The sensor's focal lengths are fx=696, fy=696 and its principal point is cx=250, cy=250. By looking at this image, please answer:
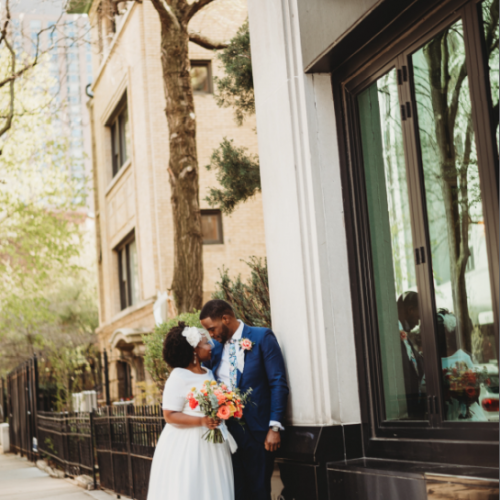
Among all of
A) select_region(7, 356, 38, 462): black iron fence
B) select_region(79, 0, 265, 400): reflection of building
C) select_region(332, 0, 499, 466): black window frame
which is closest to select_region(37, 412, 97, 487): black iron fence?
select_region(7, 356, 38, 462): black iron fence

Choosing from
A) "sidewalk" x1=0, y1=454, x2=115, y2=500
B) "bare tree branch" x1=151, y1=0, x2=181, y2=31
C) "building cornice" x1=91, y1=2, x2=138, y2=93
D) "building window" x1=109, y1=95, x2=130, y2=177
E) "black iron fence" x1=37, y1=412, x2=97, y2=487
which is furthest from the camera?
"building window" x1=109, y1=95, x2=130, y2=177

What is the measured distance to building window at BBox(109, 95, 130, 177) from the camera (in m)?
23.3

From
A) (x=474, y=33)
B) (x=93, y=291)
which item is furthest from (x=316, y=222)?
(x=93, y=291)

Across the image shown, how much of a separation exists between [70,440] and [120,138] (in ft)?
43.1

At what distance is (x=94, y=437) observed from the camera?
1159cm

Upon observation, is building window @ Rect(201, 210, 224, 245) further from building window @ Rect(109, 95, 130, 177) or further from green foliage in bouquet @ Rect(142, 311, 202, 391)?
green foliage in bouquet @ Rect(142, 311, 202, 391)

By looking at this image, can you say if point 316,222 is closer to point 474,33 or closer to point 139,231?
point 474,33

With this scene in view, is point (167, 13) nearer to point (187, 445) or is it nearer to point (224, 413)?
point (187, 445)

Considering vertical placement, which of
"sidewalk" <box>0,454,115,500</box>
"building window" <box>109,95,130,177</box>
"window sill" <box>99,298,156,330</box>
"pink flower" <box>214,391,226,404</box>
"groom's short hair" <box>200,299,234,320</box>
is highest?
"building window" <box>109,95,130,177</box>

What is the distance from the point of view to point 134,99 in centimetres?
2089

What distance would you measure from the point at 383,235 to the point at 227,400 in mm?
1596

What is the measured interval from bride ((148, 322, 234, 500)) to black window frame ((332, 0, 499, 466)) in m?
1.10

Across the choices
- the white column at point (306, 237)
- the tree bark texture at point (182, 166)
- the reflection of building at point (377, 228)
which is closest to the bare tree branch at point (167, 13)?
the tree bark texture at point (182, 166)

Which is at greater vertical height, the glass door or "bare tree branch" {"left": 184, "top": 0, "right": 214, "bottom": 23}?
"bare tree branch" {"left": 184, "top": 0, "right": 214, "bottom": 23}
